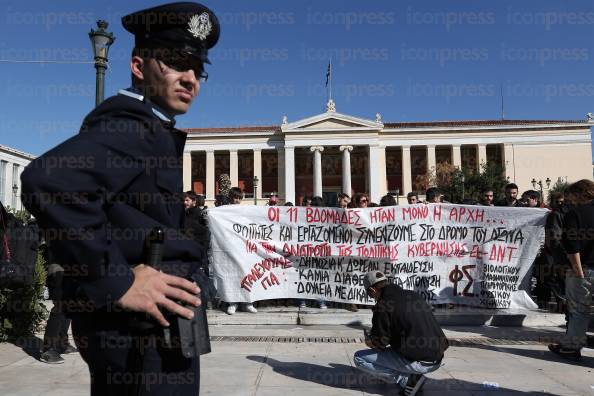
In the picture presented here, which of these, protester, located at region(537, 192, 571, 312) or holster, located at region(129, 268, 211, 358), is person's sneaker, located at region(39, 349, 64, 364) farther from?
protester, located at region(537, 192, 571, 312)

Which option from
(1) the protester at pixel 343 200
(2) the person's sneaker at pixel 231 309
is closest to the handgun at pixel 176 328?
(2) the person's sneaker at pixel 231 309

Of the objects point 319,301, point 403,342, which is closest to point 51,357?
point 403,342

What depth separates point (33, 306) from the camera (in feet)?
21.4

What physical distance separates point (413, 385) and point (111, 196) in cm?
378

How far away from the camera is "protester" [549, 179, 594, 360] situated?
5738mm

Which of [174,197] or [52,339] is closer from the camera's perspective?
[174,197]

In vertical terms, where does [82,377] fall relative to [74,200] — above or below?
below

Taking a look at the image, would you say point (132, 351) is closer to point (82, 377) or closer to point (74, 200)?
point (74, 200)

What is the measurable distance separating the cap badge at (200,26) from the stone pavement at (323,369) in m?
3.53

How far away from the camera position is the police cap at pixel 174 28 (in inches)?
63.4

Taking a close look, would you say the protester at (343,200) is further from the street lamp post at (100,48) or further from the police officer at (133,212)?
the police officer at (133,212)

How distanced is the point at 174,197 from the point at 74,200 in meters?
0.34

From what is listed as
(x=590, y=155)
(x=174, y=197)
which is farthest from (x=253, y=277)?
(x=590, y=155)

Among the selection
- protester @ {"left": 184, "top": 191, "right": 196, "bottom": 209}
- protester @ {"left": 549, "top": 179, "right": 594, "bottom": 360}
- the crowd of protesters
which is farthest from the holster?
protester @ {"left": 184, "top": 191, "right": 196, "bottom": 209}
